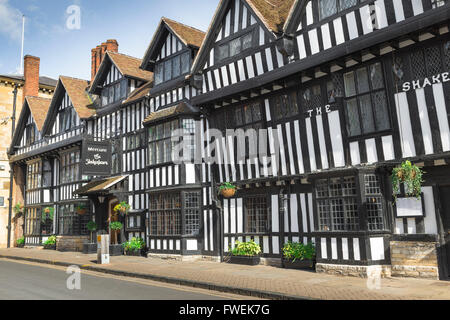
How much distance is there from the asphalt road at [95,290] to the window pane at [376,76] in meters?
6.74

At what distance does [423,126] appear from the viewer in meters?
9.93

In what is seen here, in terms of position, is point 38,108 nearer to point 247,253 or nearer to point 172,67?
point 172,67

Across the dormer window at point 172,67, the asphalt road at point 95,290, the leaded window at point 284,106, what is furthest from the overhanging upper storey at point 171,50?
the asphalt road at point 95,290

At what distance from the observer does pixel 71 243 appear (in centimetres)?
2177

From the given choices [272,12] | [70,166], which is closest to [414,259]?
[272,12]

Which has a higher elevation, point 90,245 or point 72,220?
point 72,220

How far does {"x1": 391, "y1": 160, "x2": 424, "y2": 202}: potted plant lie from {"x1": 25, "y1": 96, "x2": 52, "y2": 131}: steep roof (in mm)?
22891

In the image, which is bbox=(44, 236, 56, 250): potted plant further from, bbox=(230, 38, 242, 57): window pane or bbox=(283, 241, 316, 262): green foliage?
bbox=(283, 241, 316, 262): green foliage

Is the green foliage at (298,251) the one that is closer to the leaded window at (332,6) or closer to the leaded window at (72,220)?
the leaded window at (332,6)

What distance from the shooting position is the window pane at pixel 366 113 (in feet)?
35.8

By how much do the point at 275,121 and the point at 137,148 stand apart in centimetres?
821

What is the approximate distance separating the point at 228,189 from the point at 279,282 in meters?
4.68

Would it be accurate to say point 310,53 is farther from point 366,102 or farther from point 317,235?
point 317,235
